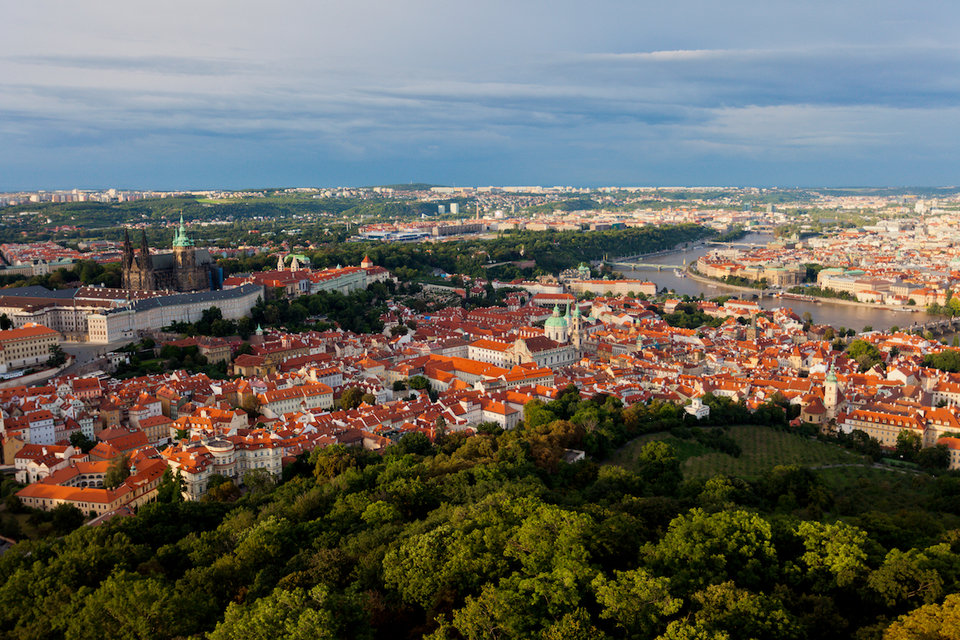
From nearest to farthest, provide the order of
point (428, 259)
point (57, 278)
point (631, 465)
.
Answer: point (631, 465), point (57, 278), point (428, 259)

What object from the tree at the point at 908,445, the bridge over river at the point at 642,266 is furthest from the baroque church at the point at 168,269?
the bridge over river at the point at 642,266

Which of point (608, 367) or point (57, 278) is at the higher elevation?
point (57, 278)

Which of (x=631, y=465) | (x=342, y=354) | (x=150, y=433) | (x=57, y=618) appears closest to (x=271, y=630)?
(x=57, y=618)

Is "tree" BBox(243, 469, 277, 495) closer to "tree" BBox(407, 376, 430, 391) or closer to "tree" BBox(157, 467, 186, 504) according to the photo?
"tree" BBox(157, 467, 186, 504)

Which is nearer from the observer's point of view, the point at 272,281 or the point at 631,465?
the point at 631,465

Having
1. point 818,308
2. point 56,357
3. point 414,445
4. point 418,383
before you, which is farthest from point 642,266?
point 414,445

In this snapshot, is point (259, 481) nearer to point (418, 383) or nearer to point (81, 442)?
point (81, 442)

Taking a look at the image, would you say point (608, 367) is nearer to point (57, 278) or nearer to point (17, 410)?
point (17, 410)
